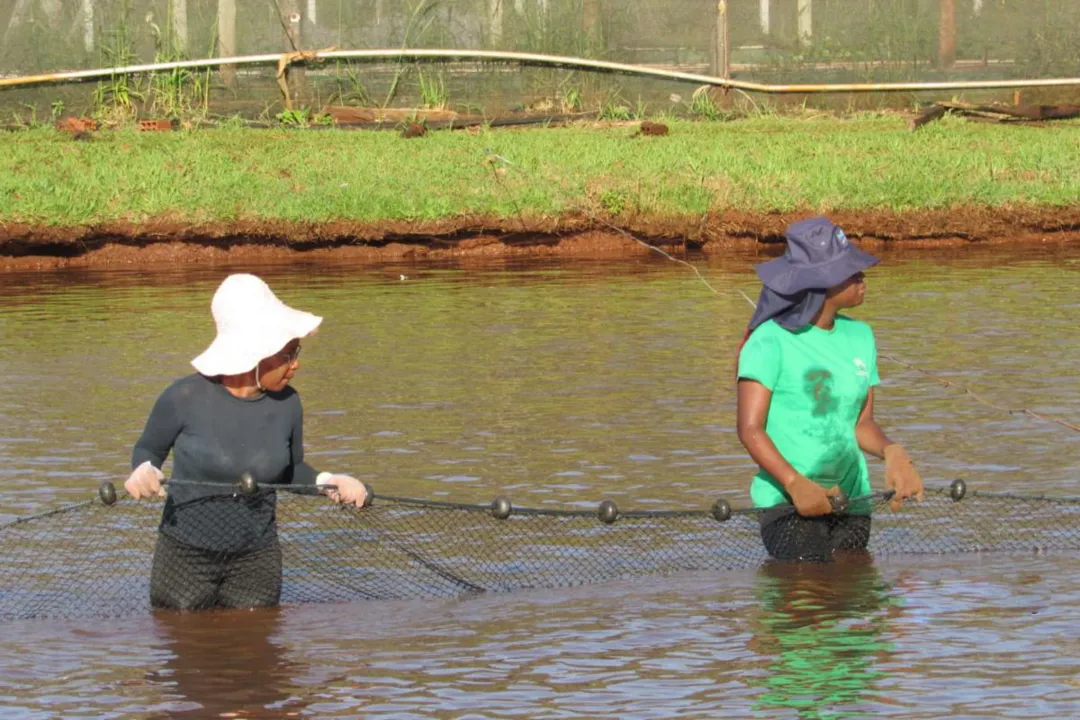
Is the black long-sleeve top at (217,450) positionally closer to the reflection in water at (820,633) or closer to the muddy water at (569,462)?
the muddy water at (569,462)

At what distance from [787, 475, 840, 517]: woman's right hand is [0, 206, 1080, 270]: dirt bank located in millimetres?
10588

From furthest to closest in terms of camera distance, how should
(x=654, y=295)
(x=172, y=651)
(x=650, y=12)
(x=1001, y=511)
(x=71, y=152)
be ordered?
(x=650, y=12), (x=71, y=152), (x=654, y=295), (x=1001, y=511), (x=172, y=651)

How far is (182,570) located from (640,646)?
1519 millimetres

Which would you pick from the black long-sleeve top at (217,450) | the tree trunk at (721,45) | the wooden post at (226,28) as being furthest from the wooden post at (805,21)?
the black long-sleeve top at (217,450)

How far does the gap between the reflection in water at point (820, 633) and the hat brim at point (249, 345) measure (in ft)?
5.92

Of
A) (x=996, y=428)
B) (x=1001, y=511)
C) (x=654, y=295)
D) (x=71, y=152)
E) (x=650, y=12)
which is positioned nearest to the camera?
(x=1001, y=511)

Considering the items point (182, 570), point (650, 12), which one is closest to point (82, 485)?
point (182, 570)

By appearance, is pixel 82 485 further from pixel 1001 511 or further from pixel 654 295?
pixel 654 295

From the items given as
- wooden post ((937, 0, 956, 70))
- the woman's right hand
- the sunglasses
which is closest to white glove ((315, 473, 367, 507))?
the sunglasses

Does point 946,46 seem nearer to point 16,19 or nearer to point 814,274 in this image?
point 16,19

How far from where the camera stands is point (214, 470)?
6023mm

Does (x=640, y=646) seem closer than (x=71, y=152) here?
Yes

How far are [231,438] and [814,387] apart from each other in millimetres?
1857

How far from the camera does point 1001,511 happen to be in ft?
26.2
